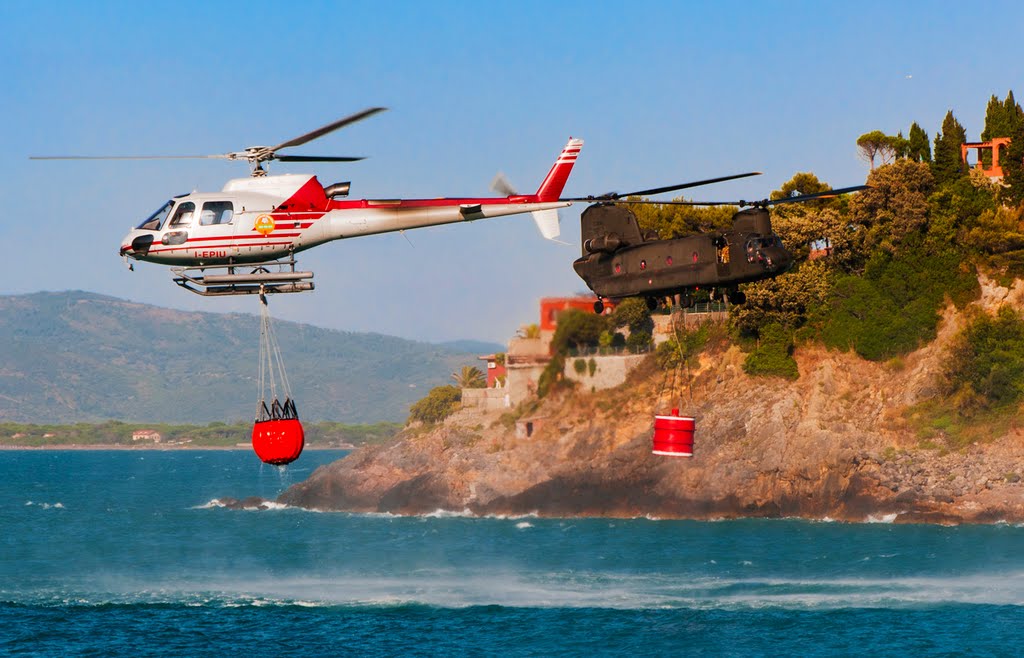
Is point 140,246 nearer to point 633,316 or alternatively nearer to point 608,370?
point 633,316

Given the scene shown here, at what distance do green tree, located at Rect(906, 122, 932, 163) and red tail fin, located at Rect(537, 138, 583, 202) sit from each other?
8433 cm

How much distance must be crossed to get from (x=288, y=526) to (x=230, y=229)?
99587mm

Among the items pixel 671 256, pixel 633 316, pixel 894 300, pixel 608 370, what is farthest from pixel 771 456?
pixel 671 256

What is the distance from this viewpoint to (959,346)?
120562 mm

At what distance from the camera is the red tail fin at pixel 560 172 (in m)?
50.3

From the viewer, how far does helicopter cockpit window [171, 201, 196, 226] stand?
4603 cm

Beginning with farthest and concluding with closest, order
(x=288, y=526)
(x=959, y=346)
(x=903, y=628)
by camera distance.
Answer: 1. (x=288, y=526)
2. (x=959, y=346)
3. (x=903, y=628)

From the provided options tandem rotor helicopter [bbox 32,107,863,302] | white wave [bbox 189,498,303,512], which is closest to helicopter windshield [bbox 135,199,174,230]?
tandem rotor helicopter [bbox 32,107,863,302]

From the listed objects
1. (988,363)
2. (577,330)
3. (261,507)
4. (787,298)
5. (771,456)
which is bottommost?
(261,507)

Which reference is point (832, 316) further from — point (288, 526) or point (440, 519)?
point (288, 526)

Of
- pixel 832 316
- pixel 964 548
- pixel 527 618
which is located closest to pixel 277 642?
pixel 527 618

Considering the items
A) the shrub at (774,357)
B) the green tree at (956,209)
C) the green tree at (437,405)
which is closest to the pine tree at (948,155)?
the green tree at (956,209)

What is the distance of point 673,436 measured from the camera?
5000 centimetres

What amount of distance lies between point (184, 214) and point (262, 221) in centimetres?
262
